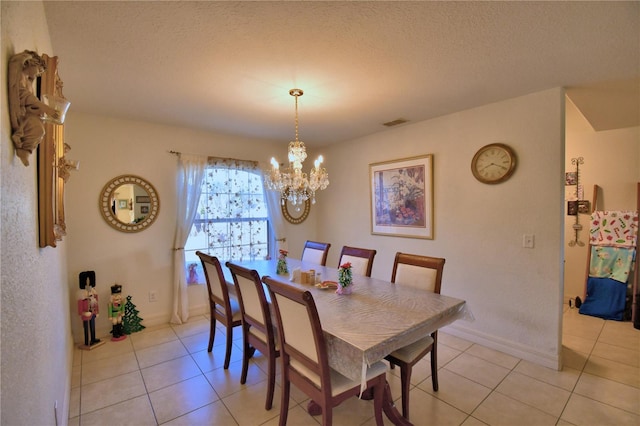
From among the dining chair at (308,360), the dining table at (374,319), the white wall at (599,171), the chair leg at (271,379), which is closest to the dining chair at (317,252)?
the dining table at (374,319)

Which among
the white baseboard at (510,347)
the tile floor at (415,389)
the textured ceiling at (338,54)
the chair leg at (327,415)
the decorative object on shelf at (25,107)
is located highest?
the textured ceiling at (338,54)

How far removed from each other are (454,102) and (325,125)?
1.42 metres

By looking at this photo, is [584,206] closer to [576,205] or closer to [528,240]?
[576,205]

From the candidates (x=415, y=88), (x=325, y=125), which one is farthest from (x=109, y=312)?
(x=415, y=88)

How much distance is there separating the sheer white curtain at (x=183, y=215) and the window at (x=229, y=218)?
0.44 feet

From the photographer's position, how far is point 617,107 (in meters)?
2.75

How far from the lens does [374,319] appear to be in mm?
1624

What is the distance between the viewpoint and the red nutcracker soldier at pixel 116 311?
9.64 feet

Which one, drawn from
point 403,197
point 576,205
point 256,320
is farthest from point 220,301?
point 576,205

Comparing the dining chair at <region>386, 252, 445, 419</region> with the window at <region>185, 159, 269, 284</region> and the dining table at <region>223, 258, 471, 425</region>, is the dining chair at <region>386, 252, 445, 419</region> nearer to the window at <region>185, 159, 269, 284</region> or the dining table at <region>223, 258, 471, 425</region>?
the dining table at <region>223, 258, 471, 425</region>

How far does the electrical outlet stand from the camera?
251 cm

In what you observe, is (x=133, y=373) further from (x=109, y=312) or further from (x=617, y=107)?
(x=617, y=107)

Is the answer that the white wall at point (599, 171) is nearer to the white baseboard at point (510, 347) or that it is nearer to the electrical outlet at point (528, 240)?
the electrical outlet at point (528, 240)

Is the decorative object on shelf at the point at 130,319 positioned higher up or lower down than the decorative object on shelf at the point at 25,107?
lower down
